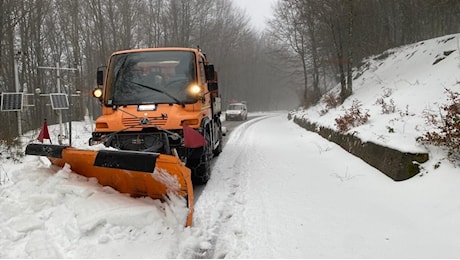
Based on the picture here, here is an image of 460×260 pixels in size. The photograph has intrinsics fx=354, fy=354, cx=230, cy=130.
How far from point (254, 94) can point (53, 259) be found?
210ft

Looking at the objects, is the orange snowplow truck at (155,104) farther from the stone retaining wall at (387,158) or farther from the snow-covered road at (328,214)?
the stone retaining wall at (387,158)

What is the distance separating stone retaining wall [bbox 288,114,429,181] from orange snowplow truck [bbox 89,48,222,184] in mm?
3168

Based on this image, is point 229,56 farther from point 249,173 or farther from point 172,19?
point 249,173

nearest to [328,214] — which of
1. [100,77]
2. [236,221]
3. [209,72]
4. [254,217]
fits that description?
[254,217]

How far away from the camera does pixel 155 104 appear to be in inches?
250

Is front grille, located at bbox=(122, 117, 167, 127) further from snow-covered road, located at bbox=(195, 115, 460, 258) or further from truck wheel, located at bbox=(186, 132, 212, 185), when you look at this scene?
snow-covered road, located at bbox=(195, 115, 460, 258)

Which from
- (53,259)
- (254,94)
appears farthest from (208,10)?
(53,259)

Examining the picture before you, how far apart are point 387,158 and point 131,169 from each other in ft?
14.3

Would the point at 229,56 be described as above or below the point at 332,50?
above

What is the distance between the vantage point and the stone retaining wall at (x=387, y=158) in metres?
5.46

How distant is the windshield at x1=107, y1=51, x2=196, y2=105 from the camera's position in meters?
6.52

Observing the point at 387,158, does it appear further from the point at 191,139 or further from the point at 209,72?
the point at 209,72

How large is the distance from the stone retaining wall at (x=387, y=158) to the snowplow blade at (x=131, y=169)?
A: 3.48m

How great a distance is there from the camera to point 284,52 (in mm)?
39000
